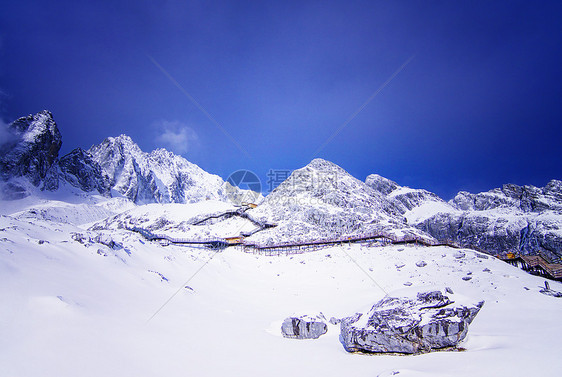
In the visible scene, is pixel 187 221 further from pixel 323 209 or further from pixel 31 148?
pixel 31 148

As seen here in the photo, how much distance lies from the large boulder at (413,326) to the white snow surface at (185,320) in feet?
1.55

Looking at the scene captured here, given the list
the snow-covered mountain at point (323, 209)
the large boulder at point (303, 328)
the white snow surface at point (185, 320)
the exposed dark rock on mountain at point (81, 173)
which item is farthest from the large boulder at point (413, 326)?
the exposed dark rock on mountain at point (81, 173)

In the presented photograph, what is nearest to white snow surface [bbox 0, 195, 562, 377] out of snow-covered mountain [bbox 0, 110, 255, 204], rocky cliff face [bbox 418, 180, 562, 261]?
rocky cliff face [bbox 418, 180, 562, 261]

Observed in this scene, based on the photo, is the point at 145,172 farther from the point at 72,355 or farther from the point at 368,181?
the point at 72,355

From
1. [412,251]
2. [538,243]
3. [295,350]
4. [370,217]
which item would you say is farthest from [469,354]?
[538,243]

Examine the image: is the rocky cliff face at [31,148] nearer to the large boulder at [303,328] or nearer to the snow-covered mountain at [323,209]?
the snow-covered mountain at [323,209]

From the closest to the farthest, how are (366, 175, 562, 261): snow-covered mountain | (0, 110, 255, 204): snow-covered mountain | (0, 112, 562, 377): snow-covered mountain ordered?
(0, 112, 562, 377): snow-covered mountain, (366, 175, 562, 261): snow-covered mountain, (0, 110, 255, 204): snow-covered mountain

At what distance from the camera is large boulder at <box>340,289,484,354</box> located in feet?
25.2

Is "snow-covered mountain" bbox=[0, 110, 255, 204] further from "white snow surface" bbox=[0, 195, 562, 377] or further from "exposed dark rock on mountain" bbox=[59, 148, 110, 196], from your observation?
"white snow surface" bbox=[0, 195, 562, 377]

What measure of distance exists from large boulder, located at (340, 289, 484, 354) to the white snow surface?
1.55 ft

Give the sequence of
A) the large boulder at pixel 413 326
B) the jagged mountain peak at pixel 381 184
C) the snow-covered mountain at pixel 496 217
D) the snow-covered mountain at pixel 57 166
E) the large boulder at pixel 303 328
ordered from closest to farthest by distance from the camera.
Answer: the large boulder at pixel 413 326 → the large boulder at pixel 303 328 → the snow-covered mountain at pixel 496 217 → the snow-covered mountain at pixel 57 166 → the jagged mountain peak at pixel 381 184

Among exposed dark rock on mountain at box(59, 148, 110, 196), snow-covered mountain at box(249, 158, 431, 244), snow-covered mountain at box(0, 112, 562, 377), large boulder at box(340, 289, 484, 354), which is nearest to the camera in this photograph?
snow-covered mountain at box(0, 112, 562, 377)

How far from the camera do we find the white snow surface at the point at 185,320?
18.8 ft

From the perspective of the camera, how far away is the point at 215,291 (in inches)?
752
